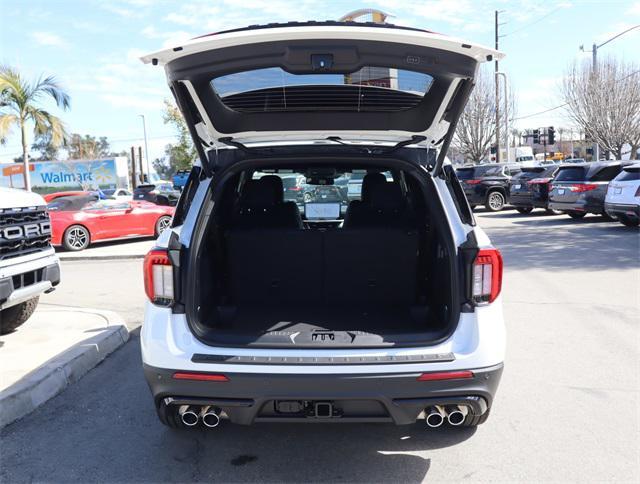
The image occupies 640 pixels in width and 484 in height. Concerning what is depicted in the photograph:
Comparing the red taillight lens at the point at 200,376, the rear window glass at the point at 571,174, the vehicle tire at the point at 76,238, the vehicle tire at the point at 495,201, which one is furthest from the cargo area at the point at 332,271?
the vehicle tire at the point at 495,201

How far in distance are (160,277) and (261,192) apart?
191 centimetres

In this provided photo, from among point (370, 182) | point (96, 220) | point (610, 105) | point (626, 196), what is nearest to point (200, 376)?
point (370, 182)

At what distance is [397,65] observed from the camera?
2.78 metres

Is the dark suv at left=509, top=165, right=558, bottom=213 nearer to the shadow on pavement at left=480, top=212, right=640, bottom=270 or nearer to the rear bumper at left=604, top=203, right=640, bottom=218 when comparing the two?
the shadow on pavement at left=480, top=212, right=640, bottom=270

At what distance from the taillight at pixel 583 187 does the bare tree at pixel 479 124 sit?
87.4ft

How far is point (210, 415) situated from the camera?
3.05 metres

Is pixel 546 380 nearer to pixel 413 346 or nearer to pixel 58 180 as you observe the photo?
pixel 413 346

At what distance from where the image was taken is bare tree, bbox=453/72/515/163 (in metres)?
41.7

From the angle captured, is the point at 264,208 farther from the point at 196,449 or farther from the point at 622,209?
the point at 622,209

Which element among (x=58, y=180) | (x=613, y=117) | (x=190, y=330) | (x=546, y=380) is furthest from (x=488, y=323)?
(x=58, y=180)

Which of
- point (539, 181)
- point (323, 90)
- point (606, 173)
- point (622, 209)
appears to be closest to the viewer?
point (323, 90)

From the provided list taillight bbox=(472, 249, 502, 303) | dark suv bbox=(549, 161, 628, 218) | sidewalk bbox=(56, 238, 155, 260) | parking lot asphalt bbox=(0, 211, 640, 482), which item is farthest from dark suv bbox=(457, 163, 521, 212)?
taillight bbox=(472, 249, 502, 303)

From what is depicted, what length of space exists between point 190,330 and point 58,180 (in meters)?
53.8

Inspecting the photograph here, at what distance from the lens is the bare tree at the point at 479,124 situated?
4169 cm
